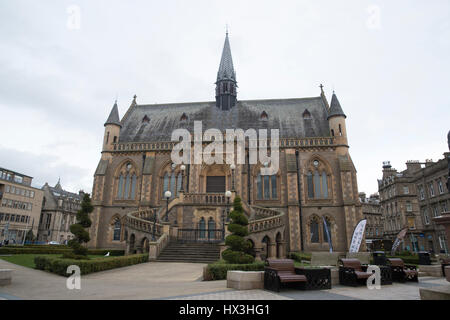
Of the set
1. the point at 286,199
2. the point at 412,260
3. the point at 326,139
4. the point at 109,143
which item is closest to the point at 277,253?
the point at 286,199

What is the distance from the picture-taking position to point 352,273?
32.3 ft

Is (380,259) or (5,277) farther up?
(380,259)

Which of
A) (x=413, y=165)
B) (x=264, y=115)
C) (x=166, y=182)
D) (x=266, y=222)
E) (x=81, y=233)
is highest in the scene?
(x=264, y=115)

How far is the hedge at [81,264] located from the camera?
45.0 ft

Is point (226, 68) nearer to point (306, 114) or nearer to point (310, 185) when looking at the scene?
point (306, 114)

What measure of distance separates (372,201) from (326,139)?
63655 mm

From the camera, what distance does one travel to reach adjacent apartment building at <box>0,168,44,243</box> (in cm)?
5434

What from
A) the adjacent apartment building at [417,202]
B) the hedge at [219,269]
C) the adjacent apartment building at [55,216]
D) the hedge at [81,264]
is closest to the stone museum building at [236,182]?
the hedge at [81,264]

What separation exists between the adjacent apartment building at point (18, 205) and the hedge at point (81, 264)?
48.0 meters

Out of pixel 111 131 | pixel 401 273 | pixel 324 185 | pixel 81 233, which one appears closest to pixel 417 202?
pixel 324 185

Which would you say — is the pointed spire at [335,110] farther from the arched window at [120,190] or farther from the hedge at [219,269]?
the arched window at [120,190]

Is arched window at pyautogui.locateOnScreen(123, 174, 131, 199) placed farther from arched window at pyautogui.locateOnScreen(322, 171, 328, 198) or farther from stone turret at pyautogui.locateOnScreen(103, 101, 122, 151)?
arched window at pyautogui.locateOnScreen(322, 171, 328, 198)

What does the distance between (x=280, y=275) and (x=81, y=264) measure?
34.1ft

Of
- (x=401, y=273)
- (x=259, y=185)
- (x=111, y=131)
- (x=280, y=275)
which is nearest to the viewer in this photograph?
(x=280, y=275)
